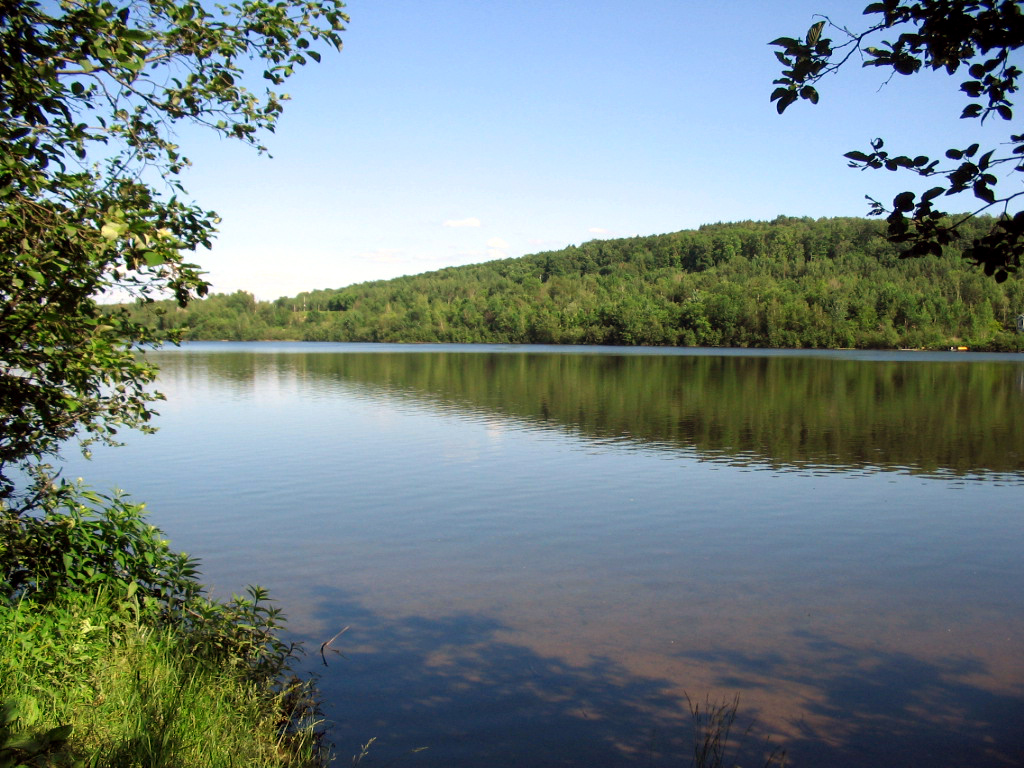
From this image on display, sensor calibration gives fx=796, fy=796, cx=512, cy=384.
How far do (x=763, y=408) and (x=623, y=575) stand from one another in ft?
72.5

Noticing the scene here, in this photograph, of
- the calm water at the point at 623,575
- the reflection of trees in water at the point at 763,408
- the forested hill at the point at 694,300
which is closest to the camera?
the calm water at the point at 623,575

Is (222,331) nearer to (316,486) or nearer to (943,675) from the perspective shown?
(316,486)

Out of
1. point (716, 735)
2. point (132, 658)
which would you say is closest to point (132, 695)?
point (132, 658)

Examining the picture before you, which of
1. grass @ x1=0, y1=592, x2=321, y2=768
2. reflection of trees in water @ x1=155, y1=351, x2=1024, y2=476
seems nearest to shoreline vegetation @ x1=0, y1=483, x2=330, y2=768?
grass @ x1=0, y1=592, x2=321, y2=768

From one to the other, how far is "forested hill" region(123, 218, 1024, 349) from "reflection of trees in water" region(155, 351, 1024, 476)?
65.1 metres

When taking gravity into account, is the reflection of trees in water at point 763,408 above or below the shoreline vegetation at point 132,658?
below

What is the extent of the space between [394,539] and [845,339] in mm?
117074

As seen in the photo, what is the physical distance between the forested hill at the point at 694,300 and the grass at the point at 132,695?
318ft

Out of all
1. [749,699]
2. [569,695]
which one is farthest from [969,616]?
[569,695]

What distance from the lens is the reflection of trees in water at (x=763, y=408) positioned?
67.5 feet

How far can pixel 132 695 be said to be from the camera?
5.06 metres

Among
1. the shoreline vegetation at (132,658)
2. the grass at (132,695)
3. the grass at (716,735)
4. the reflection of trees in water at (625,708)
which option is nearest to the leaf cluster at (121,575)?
the shoreline vegetation at (132,658)

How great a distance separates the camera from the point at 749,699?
696 centimetres

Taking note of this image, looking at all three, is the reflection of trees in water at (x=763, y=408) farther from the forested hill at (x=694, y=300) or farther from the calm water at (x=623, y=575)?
the forested hill at (x=694, y=300)
